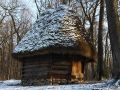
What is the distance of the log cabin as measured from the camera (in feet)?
82.2

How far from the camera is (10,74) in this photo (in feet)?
212

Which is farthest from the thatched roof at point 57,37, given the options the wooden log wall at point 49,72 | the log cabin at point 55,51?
the wooden log wall at point 49,72

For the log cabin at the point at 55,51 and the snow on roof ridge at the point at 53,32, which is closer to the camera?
the log cabin at the point at 55,51

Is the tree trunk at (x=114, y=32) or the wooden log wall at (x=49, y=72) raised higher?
the tree trunk at (x=114, y=32)

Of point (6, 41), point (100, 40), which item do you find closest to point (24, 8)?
point (6, 41)

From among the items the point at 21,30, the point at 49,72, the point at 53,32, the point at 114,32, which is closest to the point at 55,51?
the point at 49,72

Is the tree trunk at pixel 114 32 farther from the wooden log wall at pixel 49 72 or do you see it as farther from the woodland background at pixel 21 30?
the woodland background at pixel 21 30

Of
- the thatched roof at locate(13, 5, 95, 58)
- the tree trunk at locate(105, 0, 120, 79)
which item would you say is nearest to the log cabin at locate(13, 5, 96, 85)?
the thatched roof at locate(13, 5, 95, 58)

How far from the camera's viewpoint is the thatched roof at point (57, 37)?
24.8m

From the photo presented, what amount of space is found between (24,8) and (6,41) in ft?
20.5

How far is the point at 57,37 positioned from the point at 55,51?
136 cm

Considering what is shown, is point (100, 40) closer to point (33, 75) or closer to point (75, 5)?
point (33, 75)

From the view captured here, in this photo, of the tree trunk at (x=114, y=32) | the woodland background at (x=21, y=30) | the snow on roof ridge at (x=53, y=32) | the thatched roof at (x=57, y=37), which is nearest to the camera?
the tree trunk at (x=114, y=32)

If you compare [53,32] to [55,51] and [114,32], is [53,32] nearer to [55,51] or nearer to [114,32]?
[55,51]
